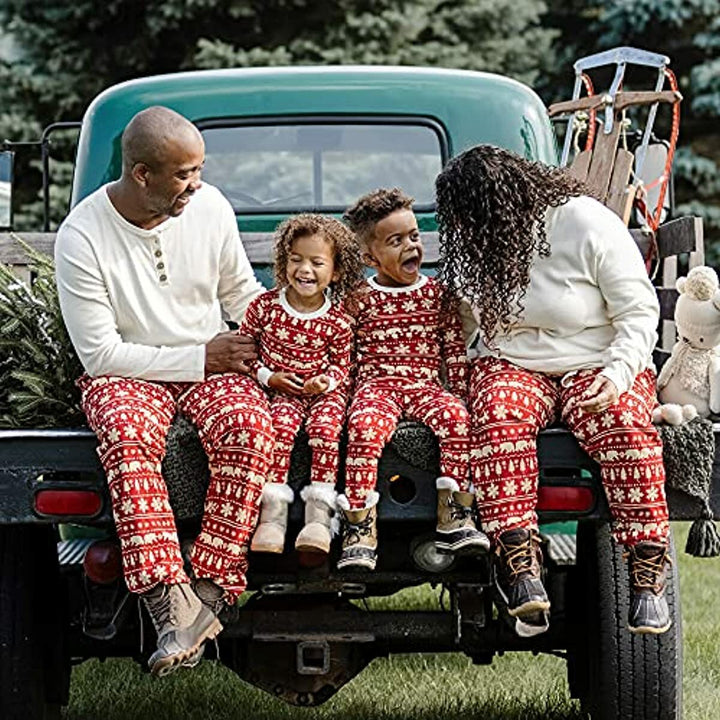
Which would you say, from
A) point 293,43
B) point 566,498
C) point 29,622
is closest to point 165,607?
point 29,622

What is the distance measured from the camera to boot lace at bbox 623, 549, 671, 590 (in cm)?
395

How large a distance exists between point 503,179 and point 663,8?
44.6 ft

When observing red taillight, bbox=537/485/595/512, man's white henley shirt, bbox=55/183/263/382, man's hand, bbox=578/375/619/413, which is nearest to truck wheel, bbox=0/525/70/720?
man's white henley shirt, bbox=55/183/263/382

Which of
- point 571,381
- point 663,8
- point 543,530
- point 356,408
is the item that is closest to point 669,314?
point 543,530

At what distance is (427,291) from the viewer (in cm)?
439

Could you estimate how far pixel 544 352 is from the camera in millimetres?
4184

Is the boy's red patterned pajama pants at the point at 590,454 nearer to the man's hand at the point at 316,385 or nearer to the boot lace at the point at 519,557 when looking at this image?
the boot lace at the point at 519,557

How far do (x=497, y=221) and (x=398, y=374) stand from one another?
0.47 metres

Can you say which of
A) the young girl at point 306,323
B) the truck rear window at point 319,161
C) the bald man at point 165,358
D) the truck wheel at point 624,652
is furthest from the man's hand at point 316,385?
the truck rear window at point 319,161

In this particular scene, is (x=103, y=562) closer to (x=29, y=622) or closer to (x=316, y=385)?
(x=29, y=622)

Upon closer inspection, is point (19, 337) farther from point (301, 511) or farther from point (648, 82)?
point (648, 82)

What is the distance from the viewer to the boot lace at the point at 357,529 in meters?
3.91

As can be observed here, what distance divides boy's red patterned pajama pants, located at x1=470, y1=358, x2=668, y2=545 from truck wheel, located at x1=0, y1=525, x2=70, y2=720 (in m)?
1.27

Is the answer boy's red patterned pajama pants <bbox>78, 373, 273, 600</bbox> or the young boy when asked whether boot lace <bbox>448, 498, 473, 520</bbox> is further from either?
boy's red patterned pajama pants <bbox>78, 373, 273, 600</bbox>
